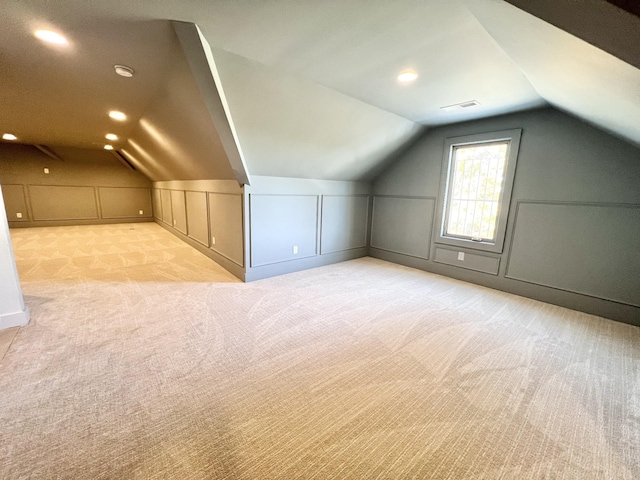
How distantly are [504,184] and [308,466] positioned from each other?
3.80 metres

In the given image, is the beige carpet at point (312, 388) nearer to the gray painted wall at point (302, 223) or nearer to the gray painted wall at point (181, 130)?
the gray painted wall at point (302, 223)

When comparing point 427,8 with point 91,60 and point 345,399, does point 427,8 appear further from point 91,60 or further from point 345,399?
point 91,60

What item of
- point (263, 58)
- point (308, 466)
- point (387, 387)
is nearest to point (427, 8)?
point (263, 58)

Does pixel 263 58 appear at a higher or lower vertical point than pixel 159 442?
higher

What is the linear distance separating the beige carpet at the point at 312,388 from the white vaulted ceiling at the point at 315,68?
185 cm

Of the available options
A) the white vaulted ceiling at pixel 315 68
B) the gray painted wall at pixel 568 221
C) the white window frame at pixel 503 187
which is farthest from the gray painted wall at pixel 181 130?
the gray painted wall at pixel 568 221

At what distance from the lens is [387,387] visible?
171 cm

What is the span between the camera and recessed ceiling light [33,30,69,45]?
180cm

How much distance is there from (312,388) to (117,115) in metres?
4.59

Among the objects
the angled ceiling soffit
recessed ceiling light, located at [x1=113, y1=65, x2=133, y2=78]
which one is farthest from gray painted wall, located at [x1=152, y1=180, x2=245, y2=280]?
recessed ceiling light, located at [x1=113, y1=65, x2=133, y2=78]

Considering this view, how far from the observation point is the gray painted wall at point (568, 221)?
2637 mm

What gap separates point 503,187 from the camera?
3.41m

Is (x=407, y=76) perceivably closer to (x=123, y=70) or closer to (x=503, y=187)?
(x=503, y=187)

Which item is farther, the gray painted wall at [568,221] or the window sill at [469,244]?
the window sill at [469,244]
